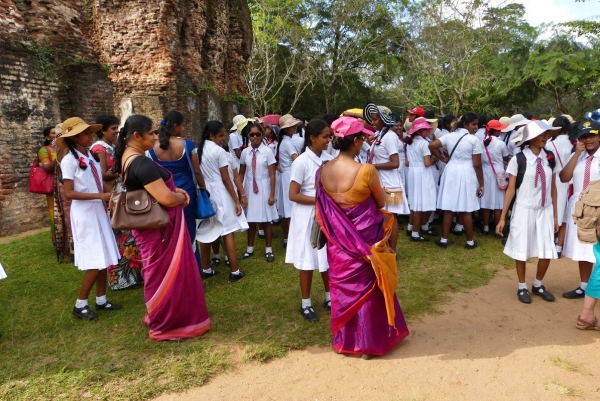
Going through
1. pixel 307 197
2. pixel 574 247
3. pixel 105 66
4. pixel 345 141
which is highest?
pixel 105 66

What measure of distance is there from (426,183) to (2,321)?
579 cm

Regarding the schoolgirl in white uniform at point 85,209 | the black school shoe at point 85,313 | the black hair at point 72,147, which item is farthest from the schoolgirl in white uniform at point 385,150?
the black school shoe at point 85,313

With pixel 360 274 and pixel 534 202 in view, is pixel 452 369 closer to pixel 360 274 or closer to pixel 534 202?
pixel 360 274

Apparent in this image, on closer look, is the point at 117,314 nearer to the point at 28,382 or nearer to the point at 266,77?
the point at 28,382

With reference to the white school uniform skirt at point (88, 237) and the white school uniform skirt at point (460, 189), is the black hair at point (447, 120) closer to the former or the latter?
the white school uniform skirt at point (460, 189)

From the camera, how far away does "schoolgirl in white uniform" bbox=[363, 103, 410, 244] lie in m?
5.54

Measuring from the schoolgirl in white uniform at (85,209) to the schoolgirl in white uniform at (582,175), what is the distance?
4572 mm

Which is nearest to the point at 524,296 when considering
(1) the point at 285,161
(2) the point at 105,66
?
(1) the point at 285,161

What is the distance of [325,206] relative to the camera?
3346mm

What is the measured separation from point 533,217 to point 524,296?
0.84 meters

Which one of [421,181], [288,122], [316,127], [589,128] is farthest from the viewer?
[421,181]

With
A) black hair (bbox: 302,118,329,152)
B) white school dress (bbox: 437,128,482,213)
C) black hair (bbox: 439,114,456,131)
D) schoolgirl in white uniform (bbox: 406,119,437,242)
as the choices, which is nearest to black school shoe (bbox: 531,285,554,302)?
white school dress (bbox: 437,128,482,213)

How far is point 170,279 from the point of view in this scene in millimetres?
3604

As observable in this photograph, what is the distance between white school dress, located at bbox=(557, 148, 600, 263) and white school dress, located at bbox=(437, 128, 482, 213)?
1676 millimetres
